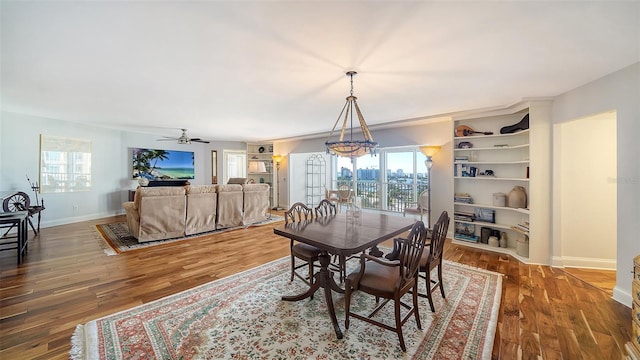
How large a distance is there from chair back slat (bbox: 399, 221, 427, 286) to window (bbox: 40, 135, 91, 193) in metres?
7.59

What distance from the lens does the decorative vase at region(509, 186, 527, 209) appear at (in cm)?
384

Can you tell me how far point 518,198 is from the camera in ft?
12.6

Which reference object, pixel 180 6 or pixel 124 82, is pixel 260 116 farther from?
pixel 180 6

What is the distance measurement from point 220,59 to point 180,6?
0.77m

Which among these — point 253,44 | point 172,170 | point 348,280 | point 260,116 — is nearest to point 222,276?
Answer: point 348,280

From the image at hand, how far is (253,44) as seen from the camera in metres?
2.08

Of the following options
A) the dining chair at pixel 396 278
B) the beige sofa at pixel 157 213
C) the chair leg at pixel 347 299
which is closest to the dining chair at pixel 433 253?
the dining chair at pixel 396 278

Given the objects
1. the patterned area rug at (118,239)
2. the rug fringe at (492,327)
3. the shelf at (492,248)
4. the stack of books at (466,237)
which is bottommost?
the rug fringe at (492,327)

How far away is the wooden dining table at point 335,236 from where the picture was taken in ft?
6.68

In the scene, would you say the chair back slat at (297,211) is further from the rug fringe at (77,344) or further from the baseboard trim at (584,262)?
the baseboard trim at (584,262)

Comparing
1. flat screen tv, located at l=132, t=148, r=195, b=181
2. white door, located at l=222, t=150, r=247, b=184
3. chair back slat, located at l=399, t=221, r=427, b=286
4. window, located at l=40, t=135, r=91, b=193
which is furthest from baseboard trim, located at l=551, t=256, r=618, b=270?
window, located at l=40, t=135, r=91, b=193

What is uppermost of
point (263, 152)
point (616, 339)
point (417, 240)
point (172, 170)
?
point (263, 152)

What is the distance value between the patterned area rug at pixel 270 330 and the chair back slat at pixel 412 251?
526mm

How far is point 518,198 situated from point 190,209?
19.2 feet
